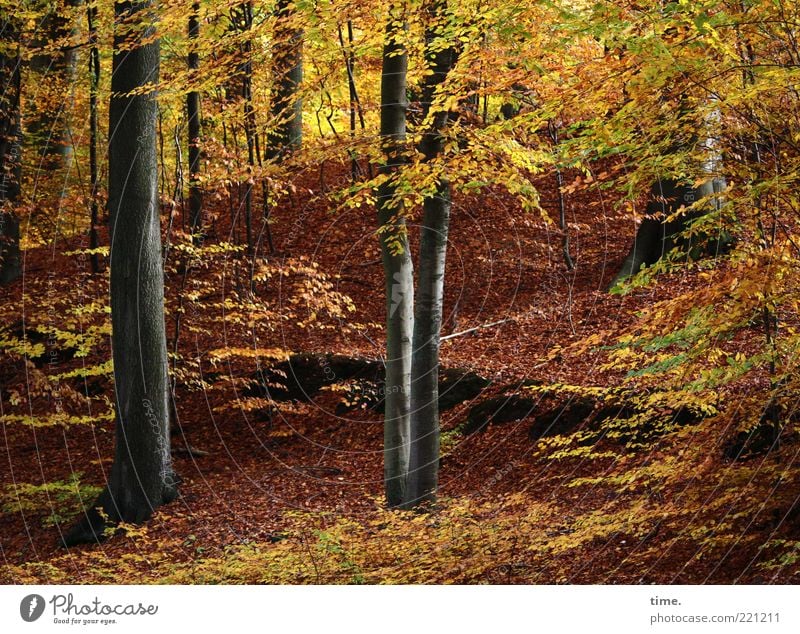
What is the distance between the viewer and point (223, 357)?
878cm

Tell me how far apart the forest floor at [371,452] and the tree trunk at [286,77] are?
849 millimetres

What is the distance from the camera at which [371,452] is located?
7.49 meters

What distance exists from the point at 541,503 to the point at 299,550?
1.84 metres

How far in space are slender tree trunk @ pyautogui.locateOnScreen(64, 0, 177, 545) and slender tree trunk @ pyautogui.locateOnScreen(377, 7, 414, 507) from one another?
86.9 inches

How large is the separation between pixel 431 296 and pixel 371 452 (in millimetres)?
1669

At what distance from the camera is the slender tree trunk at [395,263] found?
7039 millimetres

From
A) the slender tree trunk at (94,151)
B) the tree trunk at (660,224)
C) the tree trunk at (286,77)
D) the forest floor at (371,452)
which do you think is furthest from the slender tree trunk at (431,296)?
the slender tree trunk at (94,151)

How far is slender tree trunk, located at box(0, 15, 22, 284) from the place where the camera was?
9.09 m

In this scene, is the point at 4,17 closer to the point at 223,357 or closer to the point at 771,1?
the point at 223,357
